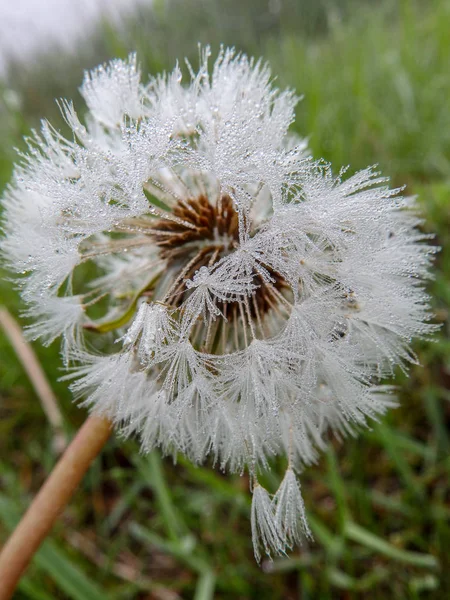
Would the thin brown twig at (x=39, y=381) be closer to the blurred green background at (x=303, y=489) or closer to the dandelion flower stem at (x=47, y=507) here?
the blurred green background at (x=303, y=489)

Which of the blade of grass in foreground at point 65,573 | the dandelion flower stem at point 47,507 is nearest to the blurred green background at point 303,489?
the blade of grass in foreground at point 65,573

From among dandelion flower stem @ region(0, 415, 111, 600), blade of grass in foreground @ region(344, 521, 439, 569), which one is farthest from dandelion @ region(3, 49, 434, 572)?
blade of grass in foreground @ region(344, 521, 439, 569)

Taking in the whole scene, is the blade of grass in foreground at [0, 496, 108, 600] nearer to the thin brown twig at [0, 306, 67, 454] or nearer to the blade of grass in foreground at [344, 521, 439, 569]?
the thin brown twig at [0, 306, 67, 454]

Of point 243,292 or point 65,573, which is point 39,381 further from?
point 243,292

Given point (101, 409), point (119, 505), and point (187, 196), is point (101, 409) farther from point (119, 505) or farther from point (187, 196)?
point (119, 505)

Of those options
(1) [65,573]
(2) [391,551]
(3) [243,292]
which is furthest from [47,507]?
(2) [391,551]

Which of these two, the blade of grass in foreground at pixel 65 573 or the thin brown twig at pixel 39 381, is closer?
the blade of grass in foreground at pixel 65 573
